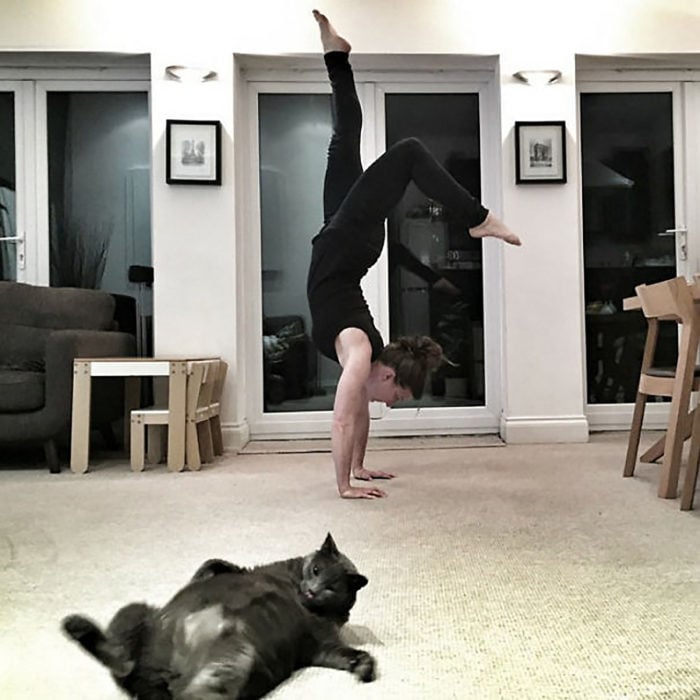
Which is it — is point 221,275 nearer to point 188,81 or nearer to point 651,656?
point 188,81


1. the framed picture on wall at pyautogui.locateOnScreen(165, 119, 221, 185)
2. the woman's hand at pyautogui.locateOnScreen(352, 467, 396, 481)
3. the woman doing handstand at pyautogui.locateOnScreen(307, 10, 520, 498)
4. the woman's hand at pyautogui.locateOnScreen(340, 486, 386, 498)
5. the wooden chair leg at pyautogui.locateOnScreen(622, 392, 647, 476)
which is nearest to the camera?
the woman's hand at pyautogui.locateOnScreen(340, 486, 386, 498)

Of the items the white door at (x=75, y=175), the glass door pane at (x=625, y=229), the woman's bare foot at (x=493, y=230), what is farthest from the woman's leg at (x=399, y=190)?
the white door at (x=75, y=175)

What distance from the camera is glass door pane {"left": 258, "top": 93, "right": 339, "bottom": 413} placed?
4234 mm

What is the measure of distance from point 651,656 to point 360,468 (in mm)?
1887

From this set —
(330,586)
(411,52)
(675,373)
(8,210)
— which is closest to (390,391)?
(675,373)

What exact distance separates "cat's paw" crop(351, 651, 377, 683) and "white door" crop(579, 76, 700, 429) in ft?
11.5

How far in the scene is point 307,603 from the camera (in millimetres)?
1155

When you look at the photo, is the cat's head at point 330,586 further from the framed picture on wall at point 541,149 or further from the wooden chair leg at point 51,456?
the framed picture on wall at point 541,149

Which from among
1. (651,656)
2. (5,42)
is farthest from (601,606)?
(5,42)

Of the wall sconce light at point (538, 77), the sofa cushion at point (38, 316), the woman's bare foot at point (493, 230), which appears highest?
A: the wall sconce light at point (538, 77)

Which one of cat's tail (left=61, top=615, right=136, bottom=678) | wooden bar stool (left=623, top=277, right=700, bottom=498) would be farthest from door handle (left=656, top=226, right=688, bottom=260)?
cat's tail (left=61, top=615, right=136, bottom=678)

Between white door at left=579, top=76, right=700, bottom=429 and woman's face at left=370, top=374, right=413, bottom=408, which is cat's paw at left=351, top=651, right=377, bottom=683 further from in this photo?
white door at left=579, top=76, right=700, bottom=429

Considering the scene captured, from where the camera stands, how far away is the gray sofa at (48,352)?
311 cm

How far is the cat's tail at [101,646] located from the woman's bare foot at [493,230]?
2173 mm
